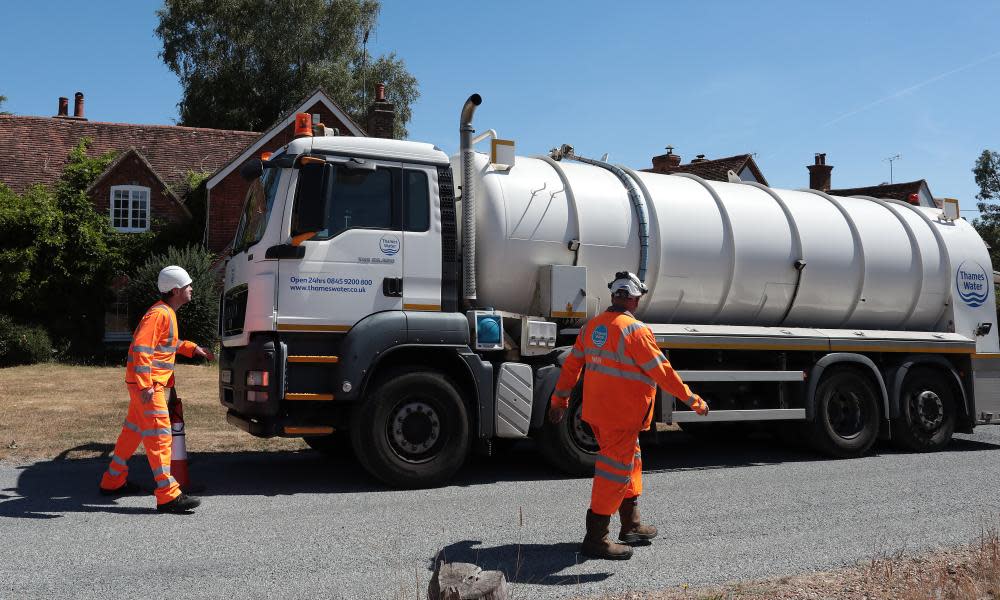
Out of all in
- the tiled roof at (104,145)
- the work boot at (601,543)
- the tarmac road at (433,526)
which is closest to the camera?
the tarmac road at (433,526)

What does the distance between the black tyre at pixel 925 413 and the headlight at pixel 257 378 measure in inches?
287

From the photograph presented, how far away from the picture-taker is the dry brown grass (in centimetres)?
930

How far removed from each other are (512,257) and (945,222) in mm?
6304

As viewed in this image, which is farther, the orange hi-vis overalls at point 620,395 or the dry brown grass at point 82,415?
the dry brown grass at point 82,415

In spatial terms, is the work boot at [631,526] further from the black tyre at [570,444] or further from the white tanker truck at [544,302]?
the black tyre at [570,444]

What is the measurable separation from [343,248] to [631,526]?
341cm

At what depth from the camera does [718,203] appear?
9.20 meters

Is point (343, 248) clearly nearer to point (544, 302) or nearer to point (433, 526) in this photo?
point (544, 302)

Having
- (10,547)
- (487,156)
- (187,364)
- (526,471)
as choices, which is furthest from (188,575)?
(187,364)

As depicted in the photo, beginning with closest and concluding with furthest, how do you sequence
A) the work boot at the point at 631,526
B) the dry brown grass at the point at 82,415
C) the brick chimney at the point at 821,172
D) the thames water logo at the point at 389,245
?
the work boot at the point at 631,526 < the thames water logo at the point at 389,245 < the dry brown grass at the point at 82,415 < the brick chimney at the point at 821,172

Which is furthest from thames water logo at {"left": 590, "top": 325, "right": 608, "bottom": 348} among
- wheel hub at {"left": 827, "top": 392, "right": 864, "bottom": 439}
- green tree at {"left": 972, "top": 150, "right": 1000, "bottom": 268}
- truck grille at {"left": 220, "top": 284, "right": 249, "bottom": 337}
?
green tree at {"left": 972, "top": 150, "right": 1000, "bottom": 268}

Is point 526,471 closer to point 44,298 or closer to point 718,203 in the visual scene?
point 718,203

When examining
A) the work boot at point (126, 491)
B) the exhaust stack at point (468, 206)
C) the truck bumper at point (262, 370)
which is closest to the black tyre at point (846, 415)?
the exhaust stack at point (468, 206)

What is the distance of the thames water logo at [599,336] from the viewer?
5.32m
